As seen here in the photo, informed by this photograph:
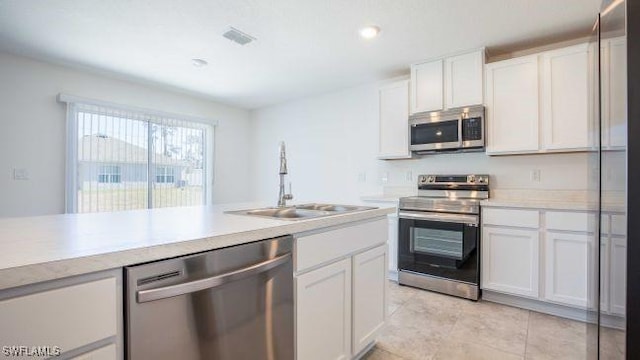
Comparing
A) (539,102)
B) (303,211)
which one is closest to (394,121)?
(539,102)

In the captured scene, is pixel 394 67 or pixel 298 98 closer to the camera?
pixel 394 67

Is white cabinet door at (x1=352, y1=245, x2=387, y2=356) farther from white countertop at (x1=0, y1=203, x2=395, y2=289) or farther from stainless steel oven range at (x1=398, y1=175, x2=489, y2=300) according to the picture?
stainless steel oven range at (x1=398, y1=175, x2=489, y2=300)

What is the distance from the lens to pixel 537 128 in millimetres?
2729

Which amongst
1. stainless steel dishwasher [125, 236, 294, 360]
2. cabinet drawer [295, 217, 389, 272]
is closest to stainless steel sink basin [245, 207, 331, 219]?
cabinet drawer [295, 217, 389, 272]

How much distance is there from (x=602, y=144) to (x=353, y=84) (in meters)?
3.30

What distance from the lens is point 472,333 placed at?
2186 mm

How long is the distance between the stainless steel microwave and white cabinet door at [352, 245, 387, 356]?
5.42ft

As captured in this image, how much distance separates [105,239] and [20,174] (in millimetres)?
3417

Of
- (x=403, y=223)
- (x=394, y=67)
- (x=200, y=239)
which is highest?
(x=394, y=67)

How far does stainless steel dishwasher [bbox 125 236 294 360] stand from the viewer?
84 cm

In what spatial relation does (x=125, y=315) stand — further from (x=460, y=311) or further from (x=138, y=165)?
Result: (x=138, y=165)

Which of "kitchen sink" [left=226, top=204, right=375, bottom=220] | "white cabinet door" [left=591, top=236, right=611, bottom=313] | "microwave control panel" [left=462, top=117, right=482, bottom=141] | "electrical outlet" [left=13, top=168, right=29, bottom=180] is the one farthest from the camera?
"electrical outlet" [left=13, top=168, right=29, bottom=180]

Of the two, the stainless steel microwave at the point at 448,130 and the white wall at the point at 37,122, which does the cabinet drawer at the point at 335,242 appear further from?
the white wall at the point at 37,122

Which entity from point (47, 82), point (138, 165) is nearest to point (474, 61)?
point (138, 165)
